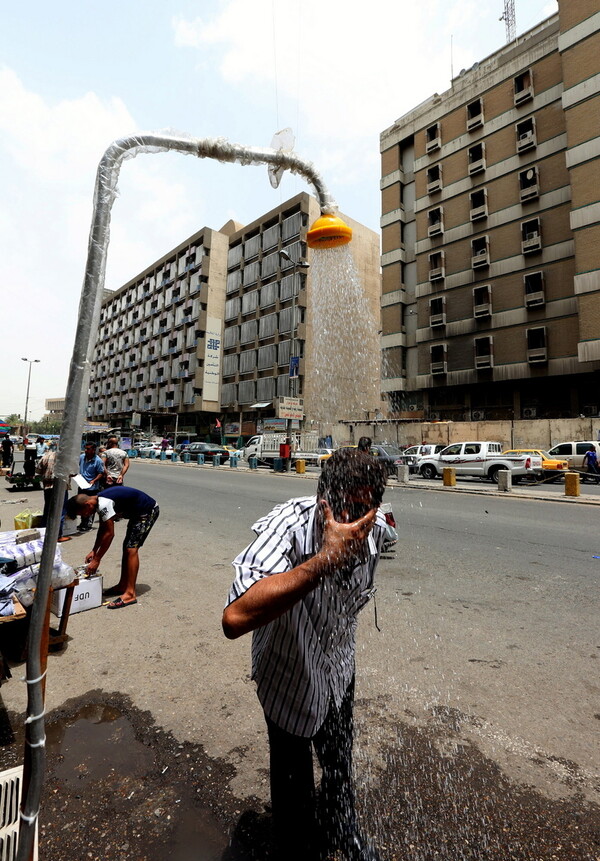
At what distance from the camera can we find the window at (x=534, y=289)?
106 ft

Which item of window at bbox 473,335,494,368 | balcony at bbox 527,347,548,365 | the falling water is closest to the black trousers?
the falling water

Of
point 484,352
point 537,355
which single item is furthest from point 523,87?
point 537,355

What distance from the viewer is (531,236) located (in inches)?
1305

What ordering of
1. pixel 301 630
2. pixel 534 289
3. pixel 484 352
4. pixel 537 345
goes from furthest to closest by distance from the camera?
pixel 484 352 < pixel 534 289 < pixel 537 345 < pixel 301 630

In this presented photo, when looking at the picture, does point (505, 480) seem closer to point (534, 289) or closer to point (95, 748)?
point (95, 748)

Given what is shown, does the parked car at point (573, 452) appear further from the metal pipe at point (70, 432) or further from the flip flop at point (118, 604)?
the metal pipe at point (70, 432)

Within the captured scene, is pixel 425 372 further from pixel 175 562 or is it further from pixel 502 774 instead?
pixel 502 774

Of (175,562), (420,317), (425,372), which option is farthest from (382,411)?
(175,562)

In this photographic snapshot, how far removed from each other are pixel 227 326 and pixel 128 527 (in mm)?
55926

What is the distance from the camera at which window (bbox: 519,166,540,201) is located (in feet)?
107

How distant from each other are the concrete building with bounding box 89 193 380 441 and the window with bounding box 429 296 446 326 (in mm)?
7128

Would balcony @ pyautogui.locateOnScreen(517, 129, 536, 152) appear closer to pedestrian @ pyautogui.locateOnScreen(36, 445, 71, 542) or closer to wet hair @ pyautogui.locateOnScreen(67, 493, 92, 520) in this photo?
pedestrian @ pyautogui.locateOnScreen(36, 445, 71, 542)

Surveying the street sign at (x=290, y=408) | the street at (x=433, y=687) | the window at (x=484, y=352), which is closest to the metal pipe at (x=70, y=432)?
the street at (x=433, y=687)

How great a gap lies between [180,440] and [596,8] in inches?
2258
